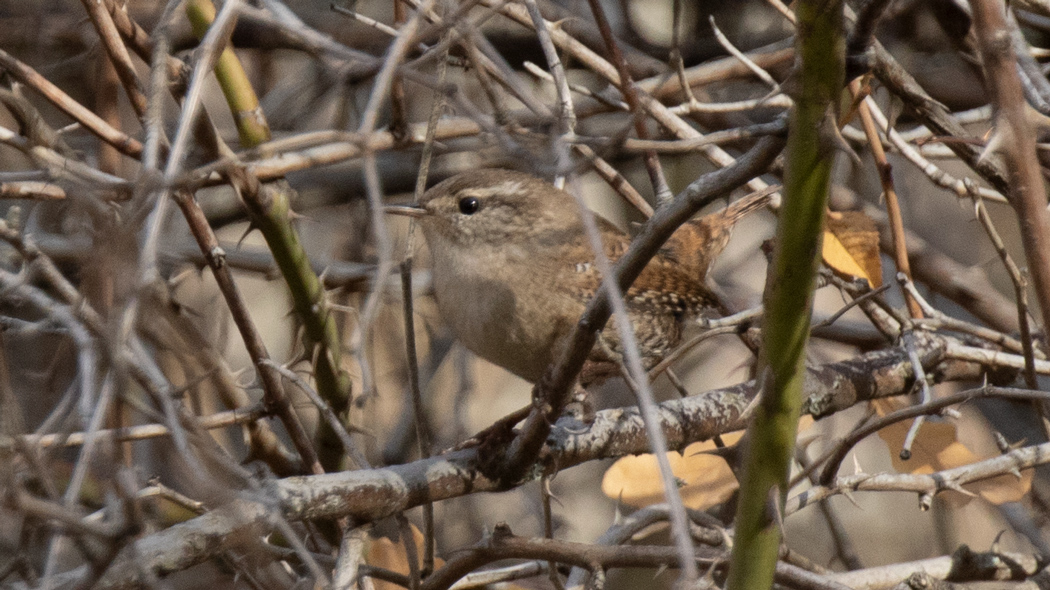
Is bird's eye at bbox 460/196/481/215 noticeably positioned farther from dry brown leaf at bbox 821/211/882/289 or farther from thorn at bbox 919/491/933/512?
thorn at bbox 919/491/933/512

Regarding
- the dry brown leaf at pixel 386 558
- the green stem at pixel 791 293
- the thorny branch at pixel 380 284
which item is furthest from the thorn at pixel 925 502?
the dry brown leaf at pixel 386 558

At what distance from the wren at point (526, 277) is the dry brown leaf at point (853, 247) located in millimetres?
570

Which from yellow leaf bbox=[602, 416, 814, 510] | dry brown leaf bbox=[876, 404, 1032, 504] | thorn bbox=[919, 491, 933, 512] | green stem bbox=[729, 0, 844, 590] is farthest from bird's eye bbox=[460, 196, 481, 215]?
green stem bbox=[729, 0, 844, 590]

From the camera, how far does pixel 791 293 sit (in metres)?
1.29

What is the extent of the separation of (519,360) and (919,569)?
3.61 ft

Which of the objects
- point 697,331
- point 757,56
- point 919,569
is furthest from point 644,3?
point 919,569

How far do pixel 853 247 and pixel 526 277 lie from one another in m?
0.88

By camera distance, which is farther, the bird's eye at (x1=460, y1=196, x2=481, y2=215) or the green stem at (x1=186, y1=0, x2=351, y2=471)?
the bird's eye at (x1=460, y1=196, x2=481, y2=215)

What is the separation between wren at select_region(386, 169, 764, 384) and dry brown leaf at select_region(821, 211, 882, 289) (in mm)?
570

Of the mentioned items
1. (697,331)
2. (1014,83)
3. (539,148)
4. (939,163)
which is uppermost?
(939,163)

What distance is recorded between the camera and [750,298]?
158 inches

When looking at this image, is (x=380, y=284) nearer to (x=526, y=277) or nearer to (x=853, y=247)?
(x=526, y=277)

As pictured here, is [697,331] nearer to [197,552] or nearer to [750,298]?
[750,298]

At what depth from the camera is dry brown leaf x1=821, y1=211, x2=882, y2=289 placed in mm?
2594
